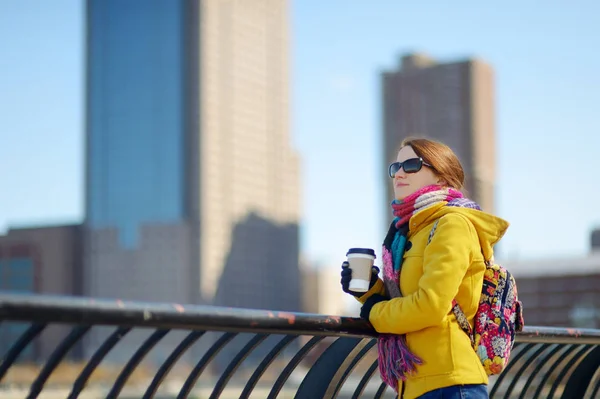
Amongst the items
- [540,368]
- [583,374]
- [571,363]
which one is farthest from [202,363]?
[583,374]

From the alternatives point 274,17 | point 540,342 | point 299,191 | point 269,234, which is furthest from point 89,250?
point 540,342

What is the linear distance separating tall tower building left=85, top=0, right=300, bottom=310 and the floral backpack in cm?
12458

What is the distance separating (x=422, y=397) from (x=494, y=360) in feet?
0.95

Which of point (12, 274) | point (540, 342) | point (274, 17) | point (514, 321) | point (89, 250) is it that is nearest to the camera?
point (514, 321)

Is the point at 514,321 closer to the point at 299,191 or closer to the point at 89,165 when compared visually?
the point at 89,165

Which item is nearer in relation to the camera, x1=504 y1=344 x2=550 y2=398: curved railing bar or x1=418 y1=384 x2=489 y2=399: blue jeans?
x1=418 y1=384 x2=489 y2=399: blue jeans

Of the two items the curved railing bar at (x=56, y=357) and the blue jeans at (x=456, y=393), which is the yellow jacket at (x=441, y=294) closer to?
the blue jeans at (x=456, y=393)

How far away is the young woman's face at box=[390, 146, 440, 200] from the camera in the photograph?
11.8 feet

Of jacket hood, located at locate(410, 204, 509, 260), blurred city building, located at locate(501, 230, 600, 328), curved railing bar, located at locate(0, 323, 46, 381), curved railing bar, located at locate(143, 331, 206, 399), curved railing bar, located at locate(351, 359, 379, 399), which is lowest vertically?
blurred city building, located at locate(501, 230, 600, 328)

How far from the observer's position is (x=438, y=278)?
3197mm

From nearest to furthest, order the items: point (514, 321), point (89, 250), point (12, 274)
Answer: point (514, 321) < point (12, 274) < point (89, 250)

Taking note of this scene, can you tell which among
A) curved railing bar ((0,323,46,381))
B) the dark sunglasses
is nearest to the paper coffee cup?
the dark sunglasses

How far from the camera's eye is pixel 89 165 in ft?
454

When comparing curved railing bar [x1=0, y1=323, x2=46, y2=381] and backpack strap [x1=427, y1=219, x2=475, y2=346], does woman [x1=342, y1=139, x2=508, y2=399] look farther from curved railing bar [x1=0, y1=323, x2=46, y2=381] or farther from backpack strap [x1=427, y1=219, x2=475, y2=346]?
curved railing bar [x1=0, y1=323, x2=46, y2=381]
